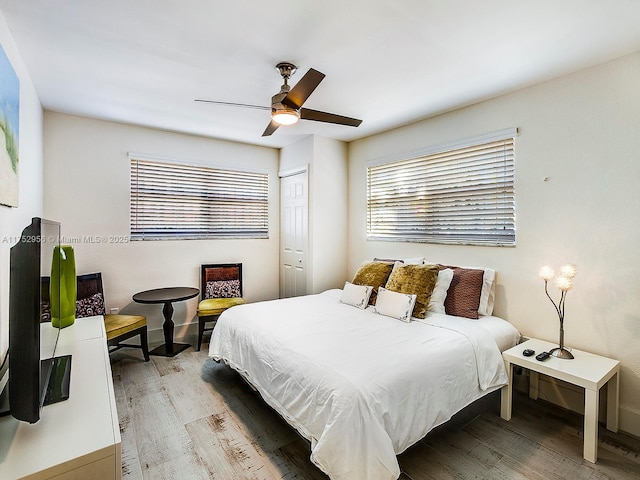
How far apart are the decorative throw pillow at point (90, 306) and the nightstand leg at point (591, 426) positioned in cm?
422

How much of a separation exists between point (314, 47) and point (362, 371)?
207 cm

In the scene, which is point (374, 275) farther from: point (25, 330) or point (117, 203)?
point (117, 203)

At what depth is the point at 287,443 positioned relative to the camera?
2.19m

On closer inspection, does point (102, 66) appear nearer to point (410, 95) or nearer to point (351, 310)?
point (410, 95)

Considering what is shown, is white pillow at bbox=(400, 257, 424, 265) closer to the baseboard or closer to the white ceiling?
the baseboard

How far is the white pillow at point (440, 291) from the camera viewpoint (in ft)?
9.89

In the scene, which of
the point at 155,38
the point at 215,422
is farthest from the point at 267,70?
the point at 215,422

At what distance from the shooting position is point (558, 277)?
257 centimetres

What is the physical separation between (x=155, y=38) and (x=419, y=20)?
64.6 inches

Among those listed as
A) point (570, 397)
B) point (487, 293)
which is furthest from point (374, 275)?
point (570, 397)

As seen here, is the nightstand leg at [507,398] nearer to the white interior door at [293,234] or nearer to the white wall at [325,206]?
the white wall at [325,206]

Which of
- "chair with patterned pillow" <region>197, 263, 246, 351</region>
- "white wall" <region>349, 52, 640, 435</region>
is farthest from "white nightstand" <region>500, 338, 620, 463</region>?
"chair with patterned pillow" <region>197, 263, 246, 351</region>

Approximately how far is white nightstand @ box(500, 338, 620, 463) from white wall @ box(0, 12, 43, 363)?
10.7 feet

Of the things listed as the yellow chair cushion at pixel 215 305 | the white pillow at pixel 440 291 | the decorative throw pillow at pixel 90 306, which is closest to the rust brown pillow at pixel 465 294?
the white pillow at pixel 440 291
